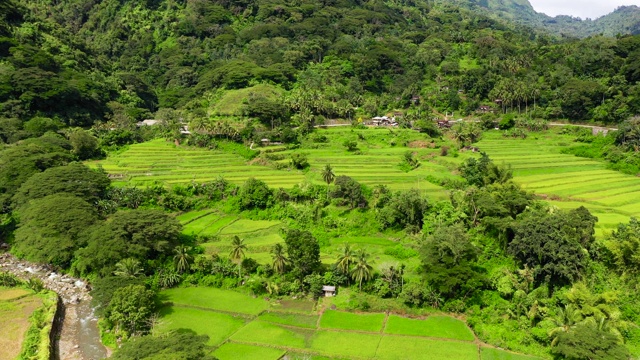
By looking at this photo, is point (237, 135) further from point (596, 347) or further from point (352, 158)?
point (596, 347)

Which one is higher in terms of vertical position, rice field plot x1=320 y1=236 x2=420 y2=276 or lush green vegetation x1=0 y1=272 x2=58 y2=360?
rice field plot x1=320 y1=236 x2=420 y2=276

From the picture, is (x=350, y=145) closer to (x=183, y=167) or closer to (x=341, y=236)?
(x=341, y=236)

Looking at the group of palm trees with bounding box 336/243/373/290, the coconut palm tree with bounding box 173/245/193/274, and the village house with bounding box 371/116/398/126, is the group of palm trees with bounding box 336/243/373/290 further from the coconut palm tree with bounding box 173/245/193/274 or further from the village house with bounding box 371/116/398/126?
the village house with bounding box 371/116/398/126

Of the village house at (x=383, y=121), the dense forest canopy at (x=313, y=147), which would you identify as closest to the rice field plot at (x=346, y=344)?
the dense forest canopy at (x=313, y=147)

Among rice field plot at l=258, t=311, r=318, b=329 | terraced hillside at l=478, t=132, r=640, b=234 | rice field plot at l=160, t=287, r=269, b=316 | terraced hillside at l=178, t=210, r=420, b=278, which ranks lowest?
rice field plot at l=258, t=311, r=318, b=329

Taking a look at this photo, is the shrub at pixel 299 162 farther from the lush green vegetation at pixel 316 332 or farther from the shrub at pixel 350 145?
the lush green vegetation at pixel 316 332

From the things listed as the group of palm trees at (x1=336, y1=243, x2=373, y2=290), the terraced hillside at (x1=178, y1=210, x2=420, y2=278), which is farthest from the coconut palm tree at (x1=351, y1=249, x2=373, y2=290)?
the terraced hillside at (x1=178, y1=210, x2=420, y2=278)
